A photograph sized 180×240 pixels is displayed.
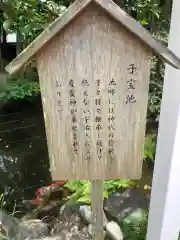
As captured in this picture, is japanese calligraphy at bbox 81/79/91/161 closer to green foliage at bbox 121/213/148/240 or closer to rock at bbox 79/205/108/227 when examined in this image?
green foliage at bbox 121/213/148/240

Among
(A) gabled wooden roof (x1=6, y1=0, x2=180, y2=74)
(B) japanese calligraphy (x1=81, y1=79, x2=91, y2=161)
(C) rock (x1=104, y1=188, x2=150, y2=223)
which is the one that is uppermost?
(A) gabled wooden roof (x1=6, y1=0, x2=180, y2=74)

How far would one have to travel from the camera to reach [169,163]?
1.54 metres

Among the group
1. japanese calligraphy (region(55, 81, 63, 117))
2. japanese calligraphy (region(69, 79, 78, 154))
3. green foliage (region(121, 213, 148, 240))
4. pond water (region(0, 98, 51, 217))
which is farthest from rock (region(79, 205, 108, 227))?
japanese calligraphy (region(55, 81, 63, 117))

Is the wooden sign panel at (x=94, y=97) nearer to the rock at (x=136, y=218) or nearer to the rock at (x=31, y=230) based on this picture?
the rock at (x=136, y=218)

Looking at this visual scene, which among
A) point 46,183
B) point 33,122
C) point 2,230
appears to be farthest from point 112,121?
point 33,122

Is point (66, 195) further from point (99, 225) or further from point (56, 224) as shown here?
point (99, 225)

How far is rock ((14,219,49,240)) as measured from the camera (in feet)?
8.13

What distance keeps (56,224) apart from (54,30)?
2123 millimetres

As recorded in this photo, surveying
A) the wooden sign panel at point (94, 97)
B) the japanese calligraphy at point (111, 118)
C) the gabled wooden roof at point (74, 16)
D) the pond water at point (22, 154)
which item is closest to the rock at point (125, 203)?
the pond water at point (22, 154)

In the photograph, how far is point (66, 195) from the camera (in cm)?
324

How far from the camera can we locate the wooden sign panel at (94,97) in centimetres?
107

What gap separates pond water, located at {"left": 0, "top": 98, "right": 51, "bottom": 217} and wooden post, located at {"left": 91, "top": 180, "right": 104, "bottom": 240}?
1747mm

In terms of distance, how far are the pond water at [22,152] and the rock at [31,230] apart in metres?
0.66

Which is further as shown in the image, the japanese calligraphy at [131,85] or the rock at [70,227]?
the rock at [70,227]
